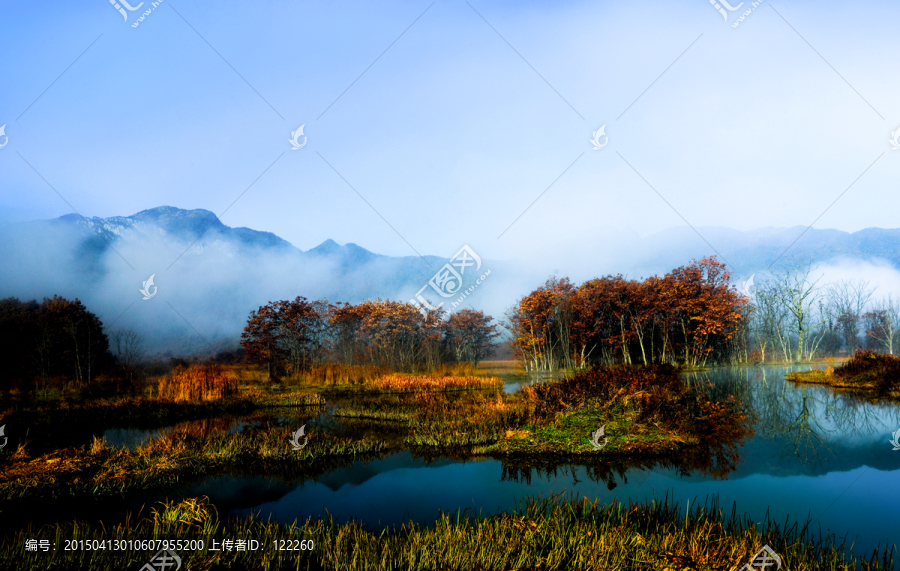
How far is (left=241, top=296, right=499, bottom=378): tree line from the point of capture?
3216 centimetres

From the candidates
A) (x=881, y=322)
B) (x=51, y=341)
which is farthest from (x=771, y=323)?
(x=51, y=341)

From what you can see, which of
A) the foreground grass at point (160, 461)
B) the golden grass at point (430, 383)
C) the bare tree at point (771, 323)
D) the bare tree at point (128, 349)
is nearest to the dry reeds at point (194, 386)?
the golden grass at point (430, 383)

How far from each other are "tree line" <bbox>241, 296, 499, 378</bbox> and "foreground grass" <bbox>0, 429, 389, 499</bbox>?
63.1 feet

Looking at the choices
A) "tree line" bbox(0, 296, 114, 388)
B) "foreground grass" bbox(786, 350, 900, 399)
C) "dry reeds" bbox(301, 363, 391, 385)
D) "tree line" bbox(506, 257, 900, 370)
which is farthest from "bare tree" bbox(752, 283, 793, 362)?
"tree line" bbox(0, 296, 114, 388)

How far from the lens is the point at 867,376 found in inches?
807

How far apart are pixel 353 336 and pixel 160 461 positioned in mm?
28250

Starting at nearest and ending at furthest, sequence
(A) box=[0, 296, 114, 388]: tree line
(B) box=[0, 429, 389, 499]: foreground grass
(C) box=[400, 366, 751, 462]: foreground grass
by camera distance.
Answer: (B) box=[0, 429, 389, 499]: foreground grass < (C) box=[400, 366, 751, 462]: foreground grass < (A) box=[0, 296, 114, 388]: tree line

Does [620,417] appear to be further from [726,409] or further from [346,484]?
[346,484]

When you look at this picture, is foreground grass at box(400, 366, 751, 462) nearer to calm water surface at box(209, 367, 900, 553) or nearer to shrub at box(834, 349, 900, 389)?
calm water surface at box(209, 367, 900, 553)

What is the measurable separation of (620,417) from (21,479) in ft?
41.1

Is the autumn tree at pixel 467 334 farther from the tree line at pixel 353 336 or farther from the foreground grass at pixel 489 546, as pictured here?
the foreground grass at pixel 489 546

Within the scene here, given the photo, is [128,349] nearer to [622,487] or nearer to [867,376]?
[622,487]

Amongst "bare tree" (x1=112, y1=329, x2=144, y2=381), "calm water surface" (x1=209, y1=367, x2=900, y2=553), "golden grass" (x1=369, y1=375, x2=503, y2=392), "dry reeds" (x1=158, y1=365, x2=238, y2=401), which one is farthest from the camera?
"bare tree" (x1=112, y1=329, x2=144, y2=381)

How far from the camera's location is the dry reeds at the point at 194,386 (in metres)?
18.7
